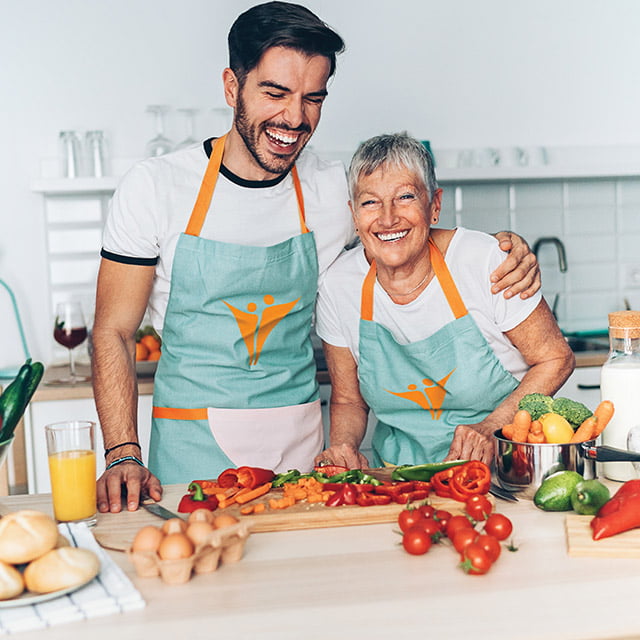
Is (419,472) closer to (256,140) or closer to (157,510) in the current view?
(157,510)

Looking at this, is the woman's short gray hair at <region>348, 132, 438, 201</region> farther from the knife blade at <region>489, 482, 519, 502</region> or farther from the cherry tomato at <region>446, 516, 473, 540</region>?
the cherry tomato at <region>446, 516, 473, 540</region>

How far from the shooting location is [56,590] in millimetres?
1146

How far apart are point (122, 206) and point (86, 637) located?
1237 millimetres

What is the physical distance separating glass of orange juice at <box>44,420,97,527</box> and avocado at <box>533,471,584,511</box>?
76cm

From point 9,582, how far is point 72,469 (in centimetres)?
32

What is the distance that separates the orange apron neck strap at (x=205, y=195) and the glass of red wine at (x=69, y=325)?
37.4 inches

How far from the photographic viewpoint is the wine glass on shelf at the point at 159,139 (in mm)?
3219

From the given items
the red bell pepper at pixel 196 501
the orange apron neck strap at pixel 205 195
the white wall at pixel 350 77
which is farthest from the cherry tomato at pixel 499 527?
the white wall at pixel 350 77

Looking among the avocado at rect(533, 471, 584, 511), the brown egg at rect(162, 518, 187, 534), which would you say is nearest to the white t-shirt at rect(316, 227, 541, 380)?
the avocado at rect(533, 471, 584, 511)

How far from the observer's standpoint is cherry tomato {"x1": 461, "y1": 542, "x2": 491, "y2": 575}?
1215 mm

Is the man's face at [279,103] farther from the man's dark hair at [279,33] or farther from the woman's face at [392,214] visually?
the woman's face at [392,214]

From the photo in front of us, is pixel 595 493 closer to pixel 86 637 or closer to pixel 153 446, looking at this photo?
pixel 86 637

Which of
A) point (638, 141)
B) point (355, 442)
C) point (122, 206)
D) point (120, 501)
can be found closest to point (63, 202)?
point (122, 206)

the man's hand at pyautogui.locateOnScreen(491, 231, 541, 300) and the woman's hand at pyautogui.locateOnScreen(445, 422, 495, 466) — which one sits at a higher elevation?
Answer: the man's hand at pyautogui.locateOnScreen(491, 231, 541, 300)
